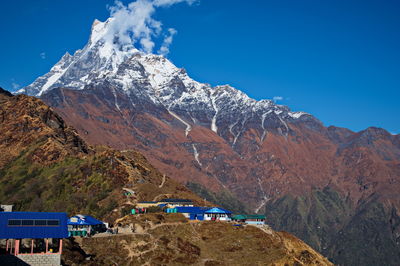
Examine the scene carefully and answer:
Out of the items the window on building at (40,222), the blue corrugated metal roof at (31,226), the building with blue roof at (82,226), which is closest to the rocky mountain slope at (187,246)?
the building with blue roof at (82,226)

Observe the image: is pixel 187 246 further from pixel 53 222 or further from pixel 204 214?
pixel 53 222

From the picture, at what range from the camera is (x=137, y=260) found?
10475 centimetres

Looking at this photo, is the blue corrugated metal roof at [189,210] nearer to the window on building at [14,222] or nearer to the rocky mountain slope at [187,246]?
the rocky mountain slope at [187,246]

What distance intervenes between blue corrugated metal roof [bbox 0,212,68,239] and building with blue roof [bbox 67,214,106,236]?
2981cm

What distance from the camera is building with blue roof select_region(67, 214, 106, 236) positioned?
377 feet

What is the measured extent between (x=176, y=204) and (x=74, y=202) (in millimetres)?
42974

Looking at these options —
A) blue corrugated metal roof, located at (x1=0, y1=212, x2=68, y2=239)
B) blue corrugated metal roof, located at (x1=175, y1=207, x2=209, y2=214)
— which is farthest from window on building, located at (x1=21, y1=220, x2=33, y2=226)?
blue corrugated metal roof, located at (x1=175, y1=207, x2=209, y2=214)

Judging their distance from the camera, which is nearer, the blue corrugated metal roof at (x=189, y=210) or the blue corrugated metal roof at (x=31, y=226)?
the blue corrugated metal roof at (x=31, y=226)

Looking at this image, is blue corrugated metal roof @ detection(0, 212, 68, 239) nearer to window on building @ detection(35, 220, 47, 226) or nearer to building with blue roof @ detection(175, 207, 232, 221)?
window on building @ detection(35, 220, 47, 226)

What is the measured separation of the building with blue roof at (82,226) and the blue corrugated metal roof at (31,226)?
29.8 meters

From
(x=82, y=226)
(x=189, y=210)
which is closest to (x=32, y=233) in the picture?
(x=82, y=226)

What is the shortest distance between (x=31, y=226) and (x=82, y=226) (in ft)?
122

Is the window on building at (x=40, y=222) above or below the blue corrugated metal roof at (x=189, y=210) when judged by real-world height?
below

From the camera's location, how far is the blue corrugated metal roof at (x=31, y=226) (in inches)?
3088
